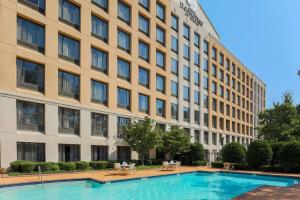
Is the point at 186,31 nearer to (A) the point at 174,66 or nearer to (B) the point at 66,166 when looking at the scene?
(A) the point at 174,66

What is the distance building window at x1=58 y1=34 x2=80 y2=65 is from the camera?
30875 millimetres

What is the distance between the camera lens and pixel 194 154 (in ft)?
140

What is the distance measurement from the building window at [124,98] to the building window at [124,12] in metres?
7.94

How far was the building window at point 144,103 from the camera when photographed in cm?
4181

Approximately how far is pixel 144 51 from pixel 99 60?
9.23m

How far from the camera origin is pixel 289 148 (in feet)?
100

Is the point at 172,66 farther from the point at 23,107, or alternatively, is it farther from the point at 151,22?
the point at 23,107

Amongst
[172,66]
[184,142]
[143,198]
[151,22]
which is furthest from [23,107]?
[172,66]

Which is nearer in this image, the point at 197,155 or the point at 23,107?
the point at 23,107

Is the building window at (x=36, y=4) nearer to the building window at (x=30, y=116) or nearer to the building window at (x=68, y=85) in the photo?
the building window at (x=68, y=85)

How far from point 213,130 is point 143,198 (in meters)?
45.9

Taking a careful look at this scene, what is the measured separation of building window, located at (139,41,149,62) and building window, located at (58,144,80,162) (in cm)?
1513

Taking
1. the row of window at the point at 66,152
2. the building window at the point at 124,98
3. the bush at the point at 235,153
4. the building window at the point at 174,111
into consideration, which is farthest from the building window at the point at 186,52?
the row of window at the point at 66,152

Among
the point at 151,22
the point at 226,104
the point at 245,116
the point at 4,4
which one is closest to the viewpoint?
the point at 4,4
